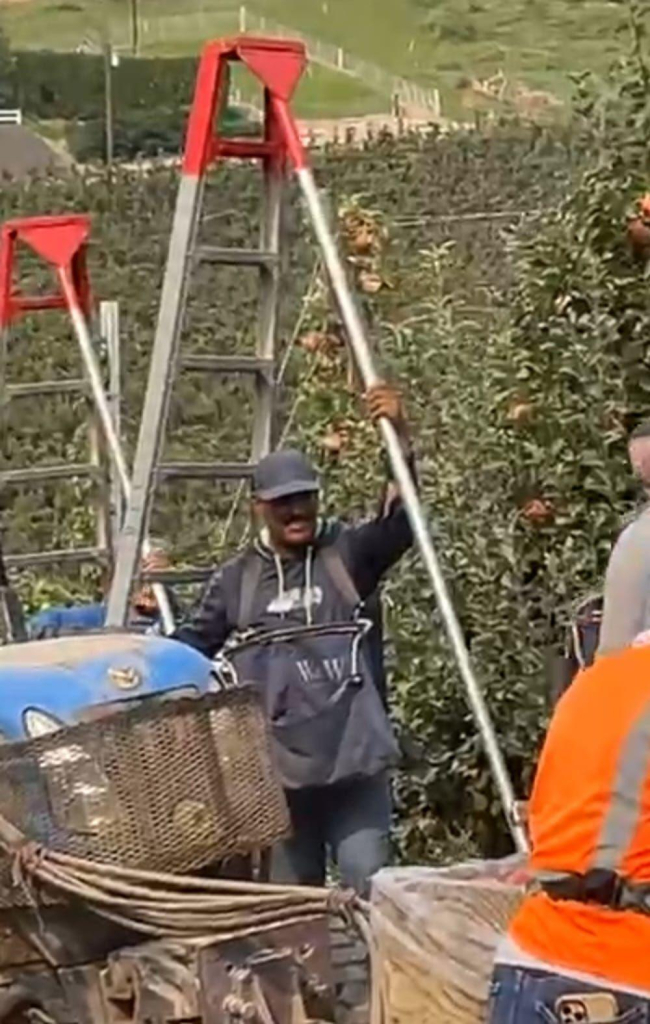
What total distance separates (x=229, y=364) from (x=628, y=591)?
96.6 inches

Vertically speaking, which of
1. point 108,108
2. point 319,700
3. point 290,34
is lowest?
point 108,108

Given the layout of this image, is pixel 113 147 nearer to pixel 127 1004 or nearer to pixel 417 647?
pixel 417 647

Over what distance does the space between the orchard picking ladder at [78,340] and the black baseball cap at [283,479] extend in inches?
101

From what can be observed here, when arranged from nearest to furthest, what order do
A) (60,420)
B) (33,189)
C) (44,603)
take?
(44,603), (60,420), (33,189)

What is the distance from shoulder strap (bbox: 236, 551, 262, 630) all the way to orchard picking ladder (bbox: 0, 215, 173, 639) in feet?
8.31

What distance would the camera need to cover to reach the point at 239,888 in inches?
210

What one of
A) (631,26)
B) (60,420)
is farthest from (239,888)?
(60,420)

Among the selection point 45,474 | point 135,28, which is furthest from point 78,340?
point 135,28

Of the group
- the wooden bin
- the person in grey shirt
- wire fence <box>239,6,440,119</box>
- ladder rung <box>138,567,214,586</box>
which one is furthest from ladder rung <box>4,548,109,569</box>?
wire fence <box>239,6,440,119</box>

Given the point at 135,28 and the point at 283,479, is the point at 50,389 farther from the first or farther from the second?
the point at 135,28

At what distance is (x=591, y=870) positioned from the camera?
12.1 feet

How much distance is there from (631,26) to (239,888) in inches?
122

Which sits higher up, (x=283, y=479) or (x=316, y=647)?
(x=283, y=479)

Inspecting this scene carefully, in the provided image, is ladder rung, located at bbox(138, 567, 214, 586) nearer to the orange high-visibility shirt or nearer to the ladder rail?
the ladder rail
